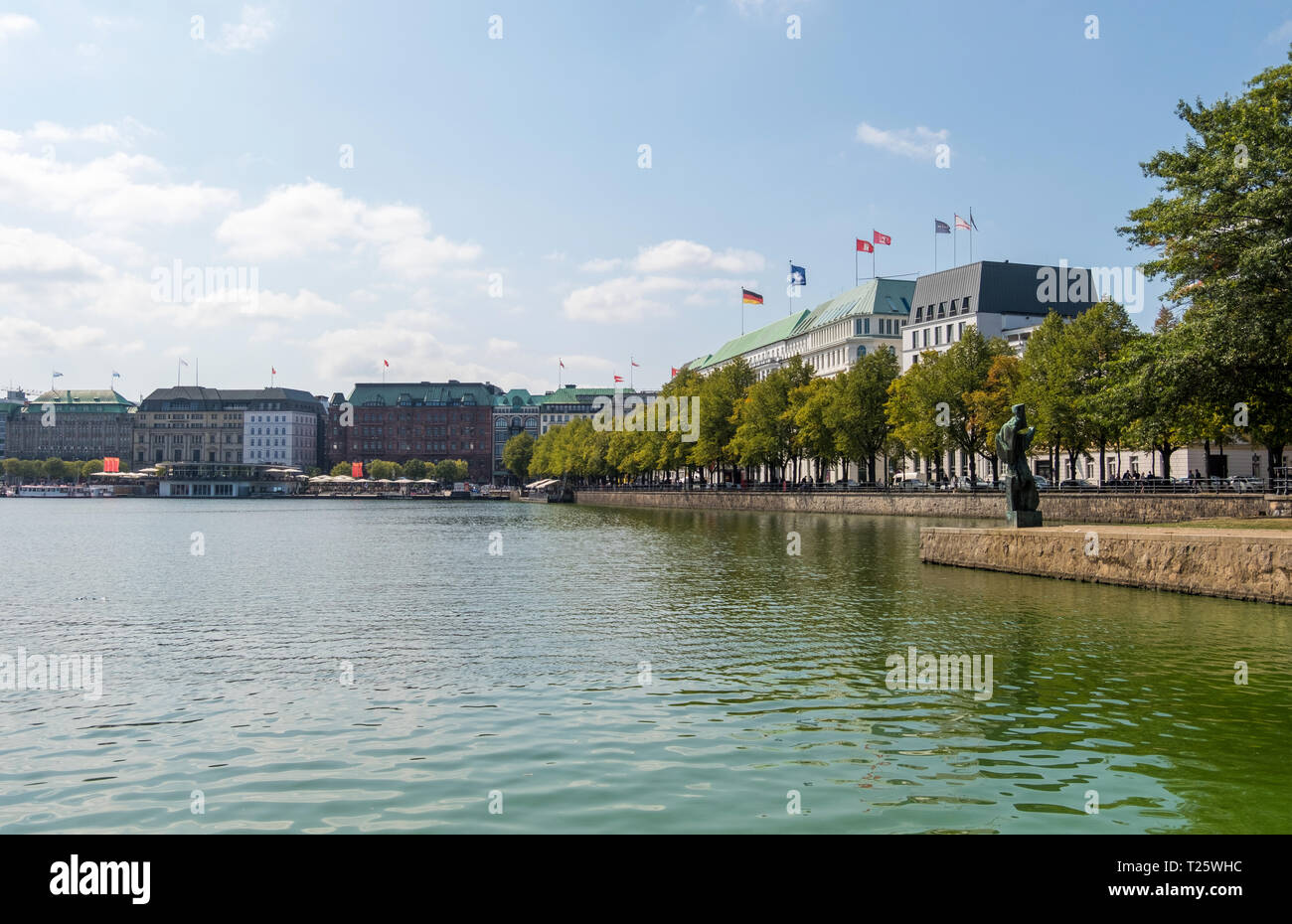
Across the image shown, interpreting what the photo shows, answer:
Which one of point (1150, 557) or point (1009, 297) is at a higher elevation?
point (1009, 297)

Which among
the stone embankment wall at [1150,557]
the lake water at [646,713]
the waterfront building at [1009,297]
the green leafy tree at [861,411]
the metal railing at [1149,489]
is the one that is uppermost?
the waterfront building at [1009,297]

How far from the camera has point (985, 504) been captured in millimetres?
80750

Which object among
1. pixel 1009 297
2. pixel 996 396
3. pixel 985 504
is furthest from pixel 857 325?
pixel 985 504

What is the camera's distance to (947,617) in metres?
24.9

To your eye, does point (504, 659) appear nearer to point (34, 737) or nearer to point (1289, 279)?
point (34, 737)

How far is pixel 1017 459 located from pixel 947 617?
53.1 feet

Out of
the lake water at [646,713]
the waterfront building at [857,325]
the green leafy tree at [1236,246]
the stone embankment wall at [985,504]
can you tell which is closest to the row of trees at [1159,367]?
the green leafy tree at [1236,246]

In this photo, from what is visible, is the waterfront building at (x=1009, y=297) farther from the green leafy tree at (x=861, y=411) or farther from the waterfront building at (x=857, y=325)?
the green leafy tree at (x=861, y=411)

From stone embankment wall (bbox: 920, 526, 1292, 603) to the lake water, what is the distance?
1231mm

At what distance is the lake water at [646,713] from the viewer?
35.5ft

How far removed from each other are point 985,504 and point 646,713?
232 feet

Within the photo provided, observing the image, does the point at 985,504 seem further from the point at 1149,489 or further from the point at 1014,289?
the point at 1014,289

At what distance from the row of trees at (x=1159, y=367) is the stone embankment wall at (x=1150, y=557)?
705cm
